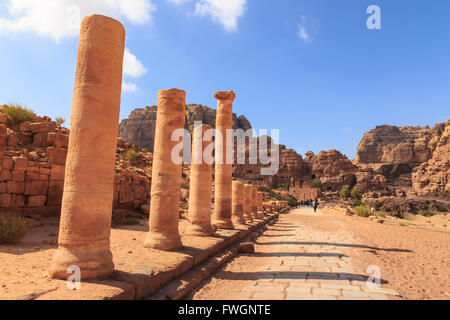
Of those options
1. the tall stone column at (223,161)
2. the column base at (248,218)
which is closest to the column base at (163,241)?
the tall stone column at (223,161)

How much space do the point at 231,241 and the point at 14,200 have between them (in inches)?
317

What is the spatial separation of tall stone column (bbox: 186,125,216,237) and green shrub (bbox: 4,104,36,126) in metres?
10.0

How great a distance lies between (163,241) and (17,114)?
40.4ft

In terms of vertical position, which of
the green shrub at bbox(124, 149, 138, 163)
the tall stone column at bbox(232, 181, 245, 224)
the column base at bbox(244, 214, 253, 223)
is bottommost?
the column base at bbox(244, 214, 253, 223)

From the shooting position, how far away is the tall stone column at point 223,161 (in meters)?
12.1

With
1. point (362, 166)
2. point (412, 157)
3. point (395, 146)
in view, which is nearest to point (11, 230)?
point (362, 166)

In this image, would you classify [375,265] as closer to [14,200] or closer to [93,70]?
[93,70]

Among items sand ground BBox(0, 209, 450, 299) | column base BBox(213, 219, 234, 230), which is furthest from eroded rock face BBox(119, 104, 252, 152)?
sand ground BBox(0, 209, 450, 299)

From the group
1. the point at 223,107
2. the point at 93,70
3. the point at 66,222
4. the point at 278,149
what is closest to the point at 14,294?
the point at 66,222

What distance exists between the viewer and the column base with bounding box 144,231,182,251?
23.0 feet

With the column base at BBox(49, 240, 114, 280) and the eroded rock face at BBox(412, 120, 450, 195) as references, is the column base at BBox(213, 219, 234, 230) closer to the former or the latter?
the column base at BBox(49, 240, 114, 280)

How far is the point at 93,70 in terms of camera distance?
191 inches

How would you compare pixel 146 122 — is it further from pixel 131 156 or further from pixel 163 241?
pixel 163 241
